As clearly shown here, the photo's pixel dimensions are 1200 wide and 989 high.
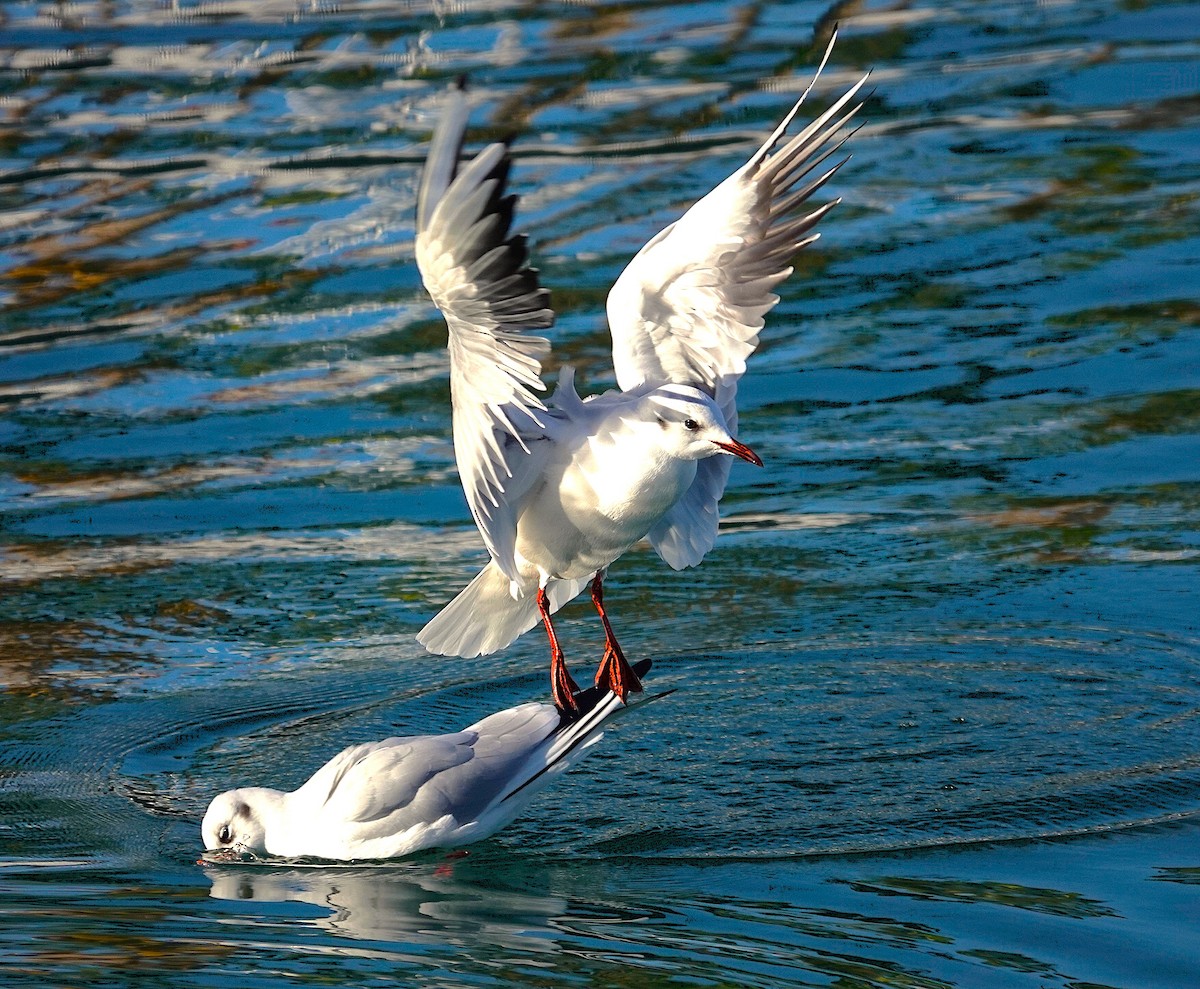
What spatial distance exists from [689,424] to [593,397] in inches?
22.8


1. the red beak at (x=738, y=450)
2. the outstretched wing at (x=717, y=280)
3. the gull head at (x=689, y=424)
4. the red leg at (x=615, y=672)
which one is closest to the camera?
the red beak at (x=738, y=450)

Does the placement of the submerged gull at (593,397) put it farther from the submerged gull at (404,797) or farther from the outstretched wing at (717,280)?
the submerged gull at (404,797)

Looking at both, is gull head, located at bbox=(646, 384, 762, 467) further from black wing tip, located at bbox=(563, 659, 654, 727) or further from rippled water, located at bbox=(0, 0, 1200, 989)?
rippled water, located at bbox=(0, 0, 1200, 989)

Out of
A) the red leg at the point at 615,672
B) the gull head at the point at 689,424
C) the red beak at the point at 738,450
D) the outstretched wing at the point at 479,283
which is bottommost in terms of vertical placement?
the red leg at the point at 615,672

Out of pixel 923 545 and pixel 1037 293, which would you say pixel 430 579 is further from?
pixel 1037 293

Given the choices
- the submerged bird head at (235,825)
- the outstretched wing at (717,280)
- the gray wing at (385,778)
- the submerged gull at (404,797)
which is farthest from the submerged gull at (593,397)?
the submerged bird head at (235,825)

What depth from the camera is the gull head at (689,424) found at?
5.70 meters

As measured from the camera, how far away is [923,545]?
26.6ft

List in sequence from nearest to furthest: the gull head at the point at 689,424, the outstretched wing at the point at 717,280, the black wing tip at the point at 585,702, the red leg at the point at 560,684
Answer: the gull head at the point at 689,424
the black wing tip at the point at 585,702
the red leg at the point at 560,684
the outstretched wing at the point at 717,280

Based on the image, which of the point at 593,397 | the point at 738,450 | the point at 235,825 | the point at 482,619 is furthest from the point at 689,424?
the point at 235,825

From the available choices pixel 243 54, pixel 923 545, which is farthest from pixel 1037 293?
pixel 243 54

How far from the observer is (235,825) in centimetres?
560

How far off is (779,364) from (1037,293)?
1.71m

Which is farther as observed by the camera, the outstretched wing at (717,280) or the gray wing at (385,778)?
the outstretched wing at (717,280)
